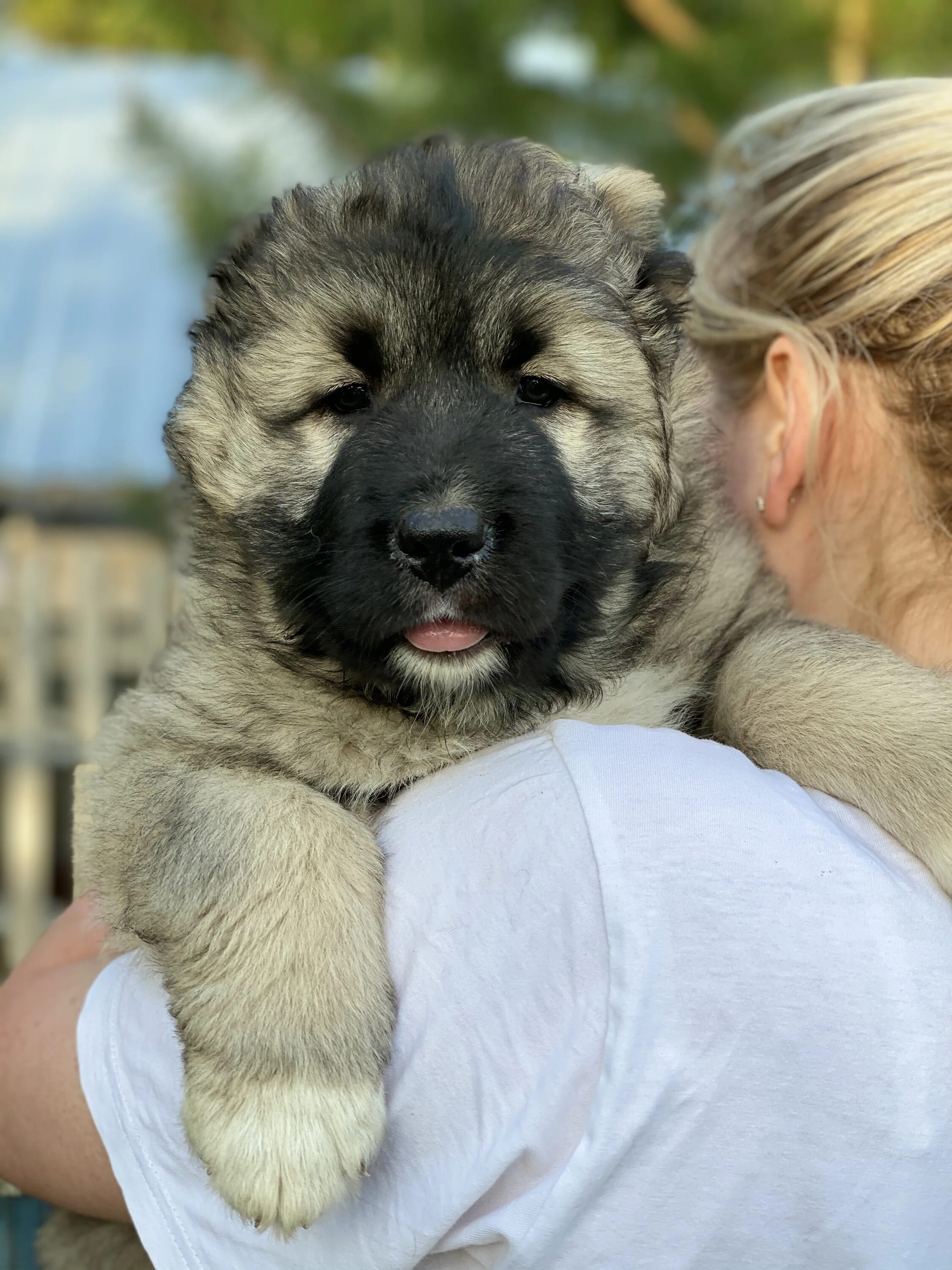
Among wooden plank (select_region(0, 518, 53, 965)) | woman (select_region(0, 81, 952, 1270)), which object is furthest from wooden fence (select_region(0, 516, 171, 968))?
woman (select_region(0, 81, 952, 1270))

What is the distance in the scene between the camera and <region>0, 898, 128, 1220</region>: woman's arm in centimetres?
175

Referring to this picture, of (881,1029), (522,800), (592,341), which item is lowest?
(881,1029)

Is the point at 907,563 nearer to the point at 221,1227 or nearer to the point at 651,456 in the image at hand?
the point at 651,456

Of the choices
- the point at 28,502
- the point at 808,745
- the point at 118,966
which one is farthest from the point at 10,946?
the point at 808,745

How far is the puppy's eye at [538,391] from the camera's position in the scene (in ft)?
6.72

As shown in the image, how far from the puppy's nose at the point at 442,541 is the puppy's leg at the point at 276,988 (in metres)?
0.36

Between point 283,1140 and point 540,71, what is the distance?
4661 millimetres

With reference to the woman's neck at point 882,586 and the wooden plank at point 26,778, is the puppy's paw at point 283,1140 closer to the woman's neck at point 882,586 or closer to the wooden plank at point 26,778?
the woman's neck at point 882,586

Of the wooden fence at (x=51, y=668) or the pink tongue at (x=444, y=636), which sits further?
the wooden fence at (x=51, y=668)

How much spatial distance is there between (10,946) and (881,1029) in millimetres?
6132

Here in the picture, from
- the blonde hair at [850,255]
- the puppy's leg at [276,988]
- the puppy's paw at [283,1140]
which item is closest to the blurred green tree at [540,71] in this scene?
the blonde hair at [850,255]

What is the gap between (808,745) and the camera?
188 cm

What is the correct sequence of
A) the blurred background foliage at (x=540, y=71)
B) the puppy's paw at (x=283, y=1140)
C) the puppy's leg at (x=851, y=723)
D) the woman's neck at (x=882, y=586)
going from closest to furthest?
the puppy's paw at (x=283, y=1140)
the puppy's leg at (x=851, y=723)
the woman's neck at (x=882, y=586)
the blurred background foliage at (x=540, y=71)

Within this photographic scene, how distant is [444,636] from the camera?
1.95m
